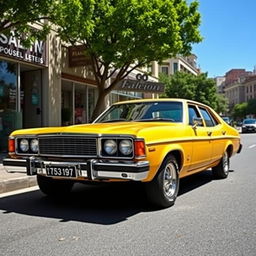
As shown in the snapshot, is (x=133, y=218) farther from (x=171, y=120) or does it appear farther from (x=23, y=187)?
(x=23, y=187)

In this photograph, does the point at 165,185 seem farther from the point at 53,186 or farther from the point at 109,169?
the point at 53,186

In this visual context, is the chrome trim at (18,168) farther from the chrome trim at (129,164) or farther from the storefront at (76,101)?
the storefront at (76,101)

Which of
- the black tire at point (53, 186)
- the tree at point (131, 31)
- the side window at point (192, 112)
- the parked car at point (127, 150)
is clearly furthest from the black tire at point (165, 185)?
the tree at point (131, 31)

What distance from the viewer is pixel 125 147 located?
5.20 meters

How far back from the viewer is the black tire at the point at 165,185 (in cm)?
554

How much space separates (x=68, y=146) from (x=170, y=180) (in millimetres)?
1648

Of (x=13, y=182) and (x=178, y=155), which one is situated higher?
(x=178, y=155)

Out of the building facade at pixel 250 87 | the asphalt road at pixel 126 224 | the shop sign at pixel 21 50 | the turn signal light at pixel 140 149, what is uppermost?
the building facade at pixel 250 87

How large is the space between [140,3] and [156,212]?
8.83 meters

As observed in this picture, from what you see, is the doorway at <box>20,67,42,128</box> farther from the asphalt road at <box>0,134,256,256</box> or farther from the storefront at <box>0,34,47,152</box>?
the asphalt road at <box>0,134,256,256</box>

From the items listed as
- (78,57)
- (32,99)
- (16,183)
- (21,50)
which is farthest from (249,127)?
(16,183)

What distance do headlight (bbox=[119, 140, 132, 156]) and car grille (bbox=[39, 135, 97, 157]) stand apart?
0.37 m

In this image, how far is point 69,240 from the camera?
434cm

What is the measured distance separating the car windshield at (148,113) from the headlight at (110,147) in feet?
5.20
